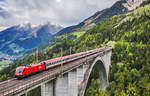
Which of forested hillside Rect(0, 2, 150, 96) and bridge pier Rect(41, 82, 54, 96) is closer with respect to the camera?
bridge pier Rect(41, 82, 54, 96)

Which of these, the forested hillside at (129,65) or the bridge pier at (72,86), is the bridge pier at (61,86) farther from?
the forested hillside at (129,65)

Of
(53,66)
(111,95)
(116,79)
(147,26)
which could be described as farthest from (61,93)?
(147,26)

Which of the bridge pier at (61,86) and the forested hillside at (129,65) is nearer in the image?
the bridge pier at (61,86)

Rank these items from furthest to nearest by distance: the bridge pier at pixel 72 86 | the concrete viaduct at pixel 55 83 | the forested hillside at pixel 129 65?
the forested hillside at pixel 129 65 → the bridge pier at pixel 72 86 → the concrete viaduct at pixel 55 83

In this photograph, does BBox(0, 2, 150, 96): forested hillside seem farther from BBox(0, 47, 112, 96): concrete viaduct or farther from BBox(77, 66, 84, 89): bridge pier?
BBox(0, 47, 112, 96): concrete viaduct

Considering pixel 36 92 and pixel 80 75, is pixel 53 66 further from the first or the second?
pixel 36 92

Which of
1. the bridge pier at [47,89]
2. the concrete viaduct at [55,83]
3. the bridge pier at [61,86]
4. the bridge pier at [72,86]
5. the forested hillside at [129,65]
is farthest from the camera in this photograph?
the forested hillside at [129,65]

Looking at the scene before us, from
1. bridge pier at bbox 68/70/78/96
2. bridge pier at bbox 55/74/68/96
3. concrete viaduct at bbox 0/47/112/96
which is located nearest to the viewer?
concrete viaduct at bbox 0/47/112/96

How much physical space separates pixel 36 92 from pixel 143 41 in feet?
244

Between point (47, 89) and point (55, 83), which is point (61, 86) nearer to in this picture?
point (55, 83)

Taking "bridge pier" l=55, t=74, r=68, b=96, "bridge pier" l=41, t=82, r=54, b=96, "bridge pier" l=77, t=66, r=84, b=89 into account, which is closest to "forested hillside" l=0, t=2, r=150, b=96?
"bridge pier" l=77, t=66, r=84, b=89

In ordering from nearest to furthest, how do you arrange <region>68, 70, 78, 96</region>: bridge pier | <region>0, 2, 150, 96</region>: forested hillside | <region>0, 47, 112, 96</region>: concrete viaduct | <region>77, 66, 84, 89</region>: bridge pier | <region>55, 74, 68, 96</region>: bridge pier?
1. <region>0, 47, 112, 96</region>: concrete viaduct
2. <region>55, 74, 68, 96</region>: bridge pier
3. <region>68, 70, 78, 96</region>: bridge pier
4. <region>77, 66, 84, 89</region>: bridge pier
5. <region>0, 2, 150, 96</region>: forested hillside

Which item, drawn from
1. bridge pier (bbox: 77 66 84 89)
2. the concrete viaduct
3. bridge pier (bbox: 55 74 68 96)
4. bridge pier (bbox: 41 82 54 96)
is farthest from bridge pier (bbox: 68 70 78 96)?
bridge pier (bbox: 41 82 54 96)

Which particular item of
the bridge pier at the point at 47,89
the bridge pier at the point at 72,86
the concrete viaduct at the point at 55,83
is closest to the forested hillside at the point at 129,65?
the concrete viaduct at the point at 55,83
